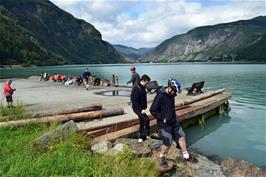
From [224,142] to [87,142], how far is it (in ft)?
29.6

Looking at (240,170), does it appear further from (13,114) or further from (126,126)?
(13,114)

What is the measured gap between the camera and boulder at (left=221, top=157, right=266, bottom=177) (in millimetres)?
9555

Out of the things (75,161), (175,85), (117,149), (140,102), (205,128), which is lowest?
(205,128)

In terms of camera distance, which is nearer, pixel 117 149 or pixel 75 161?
pixel 75 161

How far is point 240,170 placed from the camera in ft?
32.2

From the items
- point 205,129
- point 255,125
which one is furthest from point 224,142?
point 255,125

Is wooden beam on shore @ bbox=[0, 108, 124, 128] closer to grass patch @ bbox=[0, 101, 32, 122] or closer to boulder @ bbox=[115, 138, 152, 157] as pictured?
grass patch @ bbox=[0, 101, 32, 122]

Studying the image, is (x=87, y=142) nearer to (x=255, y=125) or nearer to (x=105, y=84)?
(x=255, y=125)

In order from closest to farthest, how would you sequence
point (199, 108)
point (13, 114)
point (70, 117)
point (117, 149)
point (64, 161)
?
point (64, 161)
point (117, 149)
point (70, 117)
point (13, 114)
point (199, 108)

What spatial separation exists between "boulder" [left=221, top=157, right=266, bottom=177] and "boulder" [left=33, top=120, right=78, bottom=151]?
4.74 m

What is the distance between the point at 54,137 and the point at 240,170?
5.57 m

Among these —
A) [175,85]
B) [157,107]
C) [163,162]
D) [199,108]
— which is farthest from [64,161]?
[199,108]

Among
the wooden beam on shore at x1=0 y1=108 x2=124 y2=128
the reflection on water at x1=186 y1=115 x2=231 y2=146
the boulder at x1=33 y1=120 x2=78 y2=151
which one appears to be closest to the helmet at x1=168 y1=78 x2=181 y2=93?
the boulder at x1=33 y1=120 x2=78 y2=151

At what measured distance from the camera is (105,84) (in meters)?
33.2
